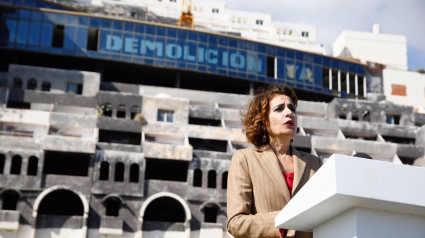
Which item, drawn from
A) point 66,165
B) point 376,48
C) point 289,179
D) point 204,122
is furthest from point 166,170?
point 289,179

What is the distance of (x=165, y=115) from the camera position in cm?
4003

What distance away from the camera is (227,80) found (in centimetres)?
4731

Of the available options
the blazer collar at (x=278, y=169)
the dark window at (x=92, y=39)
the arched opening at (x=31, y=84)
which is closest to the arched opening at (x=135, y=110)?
the arched opening at (x=31, y=84)

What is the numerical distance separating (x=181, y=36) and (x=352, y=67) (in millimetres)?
15979

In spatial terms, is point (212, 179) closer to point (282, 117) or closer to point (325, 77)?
point (325, 77)

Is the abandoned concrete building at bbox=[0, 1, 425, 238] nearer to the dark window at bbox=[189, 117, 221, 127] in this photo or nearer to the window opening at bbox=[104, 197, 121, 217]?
the window opening at bbox=[104, 197, 121, 217]

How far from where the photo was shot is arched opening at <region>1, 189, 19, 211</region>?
32969mm

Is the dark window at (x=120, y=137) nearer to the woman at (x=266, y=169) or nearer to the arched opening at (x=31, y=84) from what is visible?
the arched opening at (x=31, y=84)

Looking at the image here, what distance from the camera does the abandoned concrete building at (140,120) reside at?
34.0 m

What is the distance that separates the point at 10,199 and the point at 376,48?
131ft

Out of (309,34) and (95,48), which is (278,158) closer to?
(95,48)

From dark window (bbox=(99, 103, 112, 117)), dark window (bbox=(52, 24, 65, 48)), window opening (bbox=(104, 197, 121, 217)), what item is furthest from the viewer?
dark window (bbox=(52, 24, 65, 48))

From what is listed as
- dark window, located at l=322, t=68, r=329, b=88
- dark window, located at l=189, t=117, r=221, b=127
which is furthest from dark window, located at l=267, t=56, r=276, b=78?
dark window, located at l=189, t=117, r=221, b=127

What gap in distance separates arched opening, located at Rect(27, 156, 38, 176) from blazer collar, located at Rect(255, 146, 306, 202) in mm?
32363
